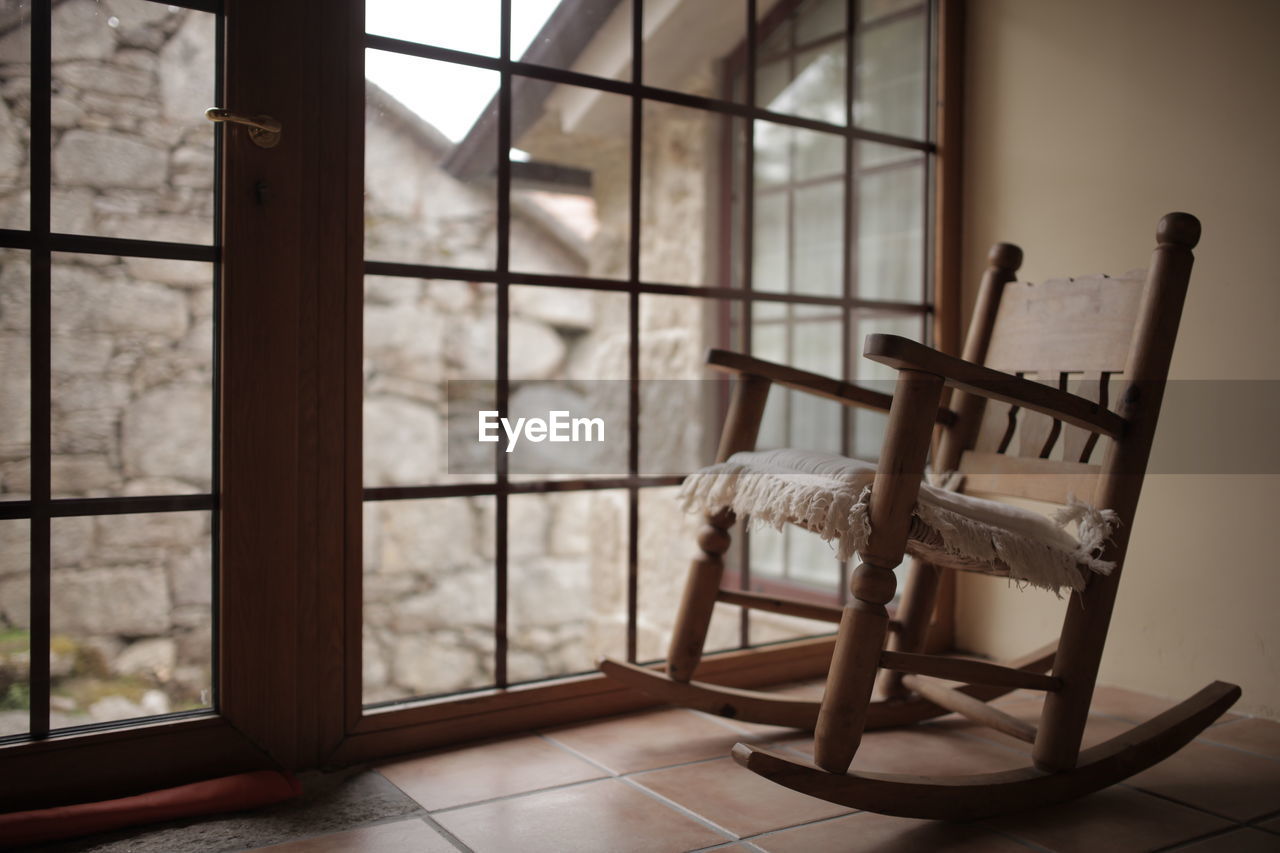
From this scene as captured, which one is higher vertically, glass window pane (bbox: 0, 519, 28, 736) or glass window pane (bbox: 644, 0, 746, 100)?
glass window pane (bbox: 644, 0, 746, 100)

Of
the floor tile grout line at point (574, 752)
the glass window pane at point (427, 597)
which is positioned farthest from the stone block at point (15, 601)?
the floor tile grout line at point (574, 752)

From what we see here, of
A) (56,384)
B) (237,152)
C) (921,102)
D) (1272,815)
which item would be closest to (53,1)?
(237,152)

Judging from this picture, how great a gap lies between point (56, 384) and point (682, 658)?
1.00 metres

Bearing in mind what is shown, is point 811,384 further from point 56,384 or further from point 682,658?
point 56,384

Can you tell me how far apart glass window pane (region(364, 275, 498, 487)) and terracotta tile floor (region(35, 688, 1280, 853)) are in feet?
1.55

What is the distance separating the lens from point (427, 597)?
5.58 feet

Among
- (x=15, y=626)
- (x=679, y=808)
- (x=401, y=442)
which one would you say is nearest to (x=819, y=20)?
(x=401, y=442)

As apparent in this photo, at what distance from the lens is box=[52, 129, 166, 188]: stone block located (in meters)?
1.38

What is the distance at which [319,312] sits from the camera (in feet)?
5.02

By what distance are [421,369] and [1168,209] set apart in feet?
4.64

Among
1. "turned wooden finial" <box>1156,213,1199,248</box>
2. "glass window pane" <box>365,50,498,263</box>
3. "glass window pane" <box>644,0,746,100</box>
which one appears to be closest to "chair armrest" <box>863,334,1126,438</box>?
"turned wooden finial" <box>1156,213,1199,248</box>

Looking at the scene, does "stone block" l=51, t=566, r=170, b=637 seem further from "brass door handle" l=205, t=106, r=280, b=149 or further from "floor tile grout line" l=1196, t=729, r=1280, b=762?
"floor tile grout line" l=1196, t=729, r=1280, b=762

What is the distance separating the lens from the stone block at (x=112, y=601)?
4.56ft

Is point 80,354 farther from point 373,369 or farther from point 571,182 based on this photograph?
point 571,182
